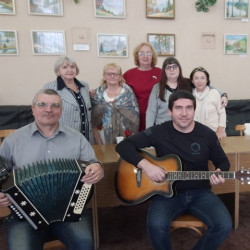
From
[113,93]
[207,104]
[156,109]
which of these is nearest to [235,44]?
[207,104]

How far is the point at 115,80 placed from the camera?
233cm

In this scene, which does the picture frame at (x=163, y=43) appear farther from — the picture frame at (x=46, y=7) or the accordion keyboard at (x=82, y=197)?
the accordion keyboard at (x=82, y=197)

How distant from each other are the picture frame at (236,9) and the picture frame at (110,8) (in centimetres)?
155

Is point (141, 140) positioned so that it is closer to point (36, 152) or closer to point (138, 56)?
point (36, 152)

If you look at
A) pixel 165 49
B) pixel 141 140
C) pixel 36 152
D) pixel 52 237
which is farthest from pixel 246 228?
pixel 165 49

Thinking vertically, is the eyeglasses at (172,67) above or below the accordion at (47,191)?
above

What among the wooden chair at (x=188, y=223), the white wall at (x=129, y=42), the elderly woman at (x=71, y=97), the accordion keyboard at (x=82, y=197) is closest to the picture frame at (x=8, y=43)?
the white wall at (x=129, y=42)

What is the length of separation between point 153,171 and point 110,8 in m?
Result: 2.55

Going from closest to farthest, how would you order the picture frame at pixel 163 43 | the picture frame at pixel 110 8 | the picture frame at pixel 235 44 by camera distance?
the picture frame at pixel 110 8 < the picture frame at pixel 163 43 < the picture frame at pixel 235 44

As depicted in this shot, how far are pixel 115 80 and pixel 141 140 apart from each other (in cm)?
79

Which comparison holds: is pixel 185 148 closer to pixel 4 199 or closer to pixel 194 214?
pixel 194 214

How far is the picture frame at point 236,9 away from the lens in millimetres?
3783

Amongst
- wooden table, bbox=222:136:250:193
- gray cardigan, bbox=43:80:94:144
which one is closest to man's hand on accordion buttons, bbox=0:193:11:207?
gray cardigan, bbox=43:80:94:144

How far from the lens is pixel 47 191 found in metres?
1.30
